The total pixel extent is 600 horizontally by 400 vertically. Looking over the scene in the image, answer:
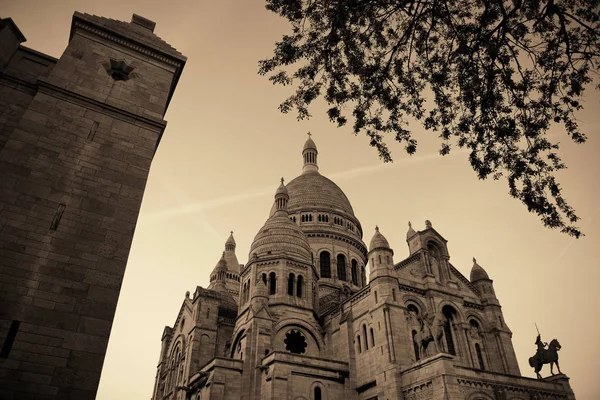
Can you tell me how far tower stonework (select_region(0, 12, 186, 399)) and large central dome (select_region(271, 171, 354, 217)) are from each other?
98.7ft

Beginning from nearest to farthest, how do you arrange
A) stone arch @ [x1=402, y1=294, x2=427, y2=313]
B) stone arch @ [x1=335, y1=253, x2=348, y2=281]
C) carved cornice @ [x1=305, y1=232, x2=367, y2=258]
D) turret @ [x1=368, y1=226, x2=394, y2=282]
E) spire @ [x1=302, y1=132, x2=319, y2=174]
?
turret @ [x1=368, y1=226, x2=394, y2=282]
stone arch @ [x1=402, y1=294, x2=427, y2=313]
stone arch @ [x1=335, y1=253, x2=348, y2=281]
carved cornice @ [x1=305, y1=232, x2=367, y2=258]
spire @ [x1=302, y1=132, x2=319, y2=174]

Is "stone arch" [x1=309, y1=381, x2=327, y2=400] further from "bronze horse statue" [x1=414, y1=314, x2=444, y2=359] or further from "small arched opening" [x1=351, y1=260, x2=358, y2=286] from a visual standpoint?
"small arched opening" [x1=351, y1=260, x2=358, y2=286]

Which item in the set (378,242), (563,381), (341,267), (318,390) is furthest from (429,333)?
(341,267)

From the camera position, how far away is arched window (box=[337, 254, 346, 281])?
41.7 m

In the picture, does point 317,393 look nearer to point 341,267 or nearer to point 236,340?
point 236,340

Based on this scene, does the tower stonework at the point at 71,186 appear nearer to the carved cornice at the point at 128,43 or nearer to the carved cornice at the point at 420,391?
the carved cornice at the point at 128,43

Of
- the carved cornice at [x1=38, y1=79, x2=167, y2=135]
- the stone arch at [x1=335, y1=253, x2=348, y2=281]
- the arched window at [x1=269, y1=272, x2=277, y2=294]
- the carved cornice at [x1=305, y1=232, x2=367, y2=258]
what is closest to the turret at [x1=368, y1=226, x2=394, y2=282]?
the arched window at [x1=269, y1=272, x2=277, y2=294]

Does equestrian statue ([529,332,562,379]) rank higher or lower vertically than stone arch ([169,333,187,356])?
lower

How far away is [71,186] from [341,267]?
3270cm

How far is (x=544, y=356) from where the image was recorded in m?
25.5

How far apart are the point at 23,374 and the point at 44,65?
36.6ft

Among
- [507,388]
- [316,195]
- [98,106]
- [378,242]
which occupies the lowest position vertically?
[507,388]

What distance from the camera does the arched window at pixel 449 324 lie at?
27438 millimetres

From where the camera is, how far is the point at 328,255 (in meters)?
42.8
